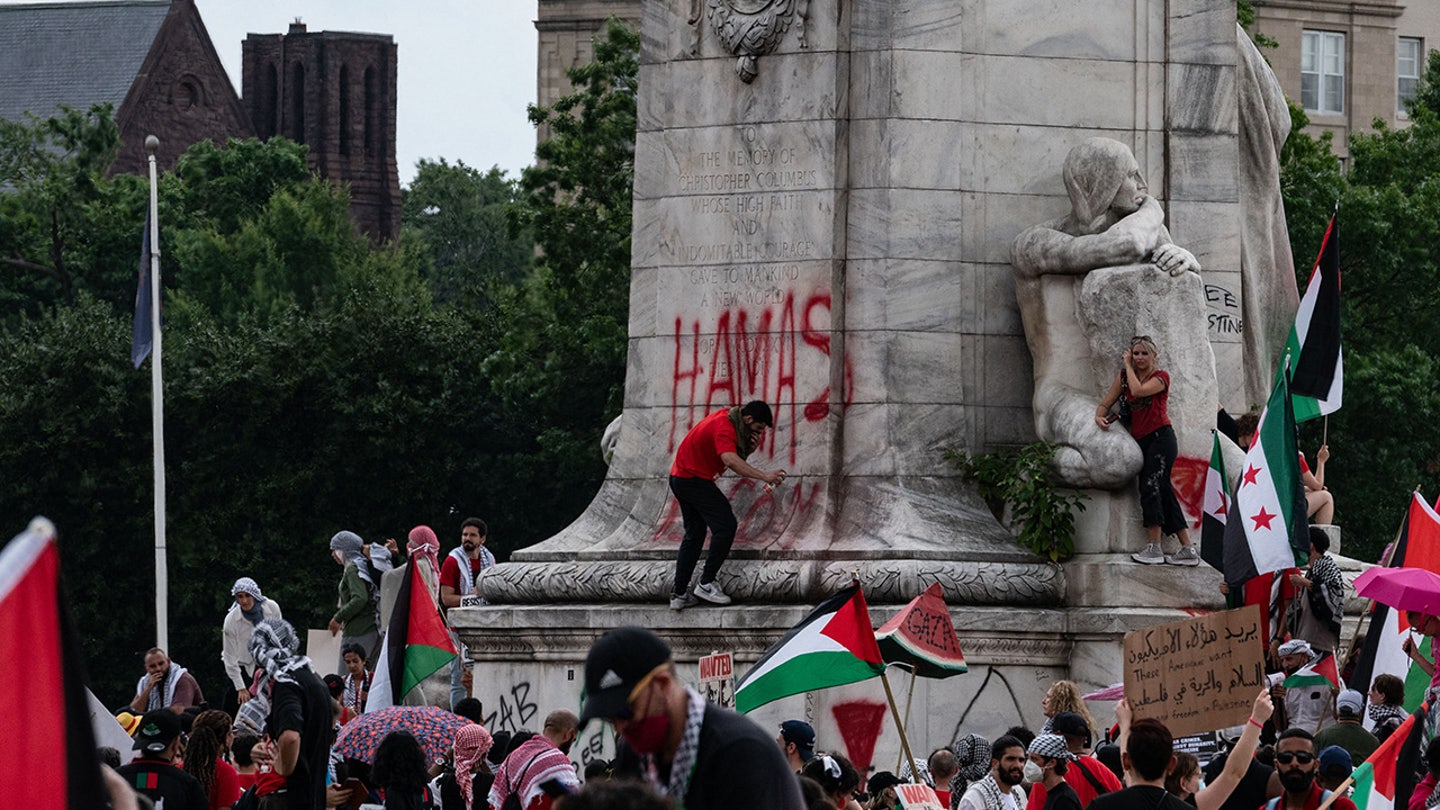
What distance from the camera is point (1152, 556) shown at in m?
20.7

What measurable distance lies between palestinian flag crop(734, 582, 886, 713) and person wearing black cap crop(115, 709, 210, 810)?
3.22 meters

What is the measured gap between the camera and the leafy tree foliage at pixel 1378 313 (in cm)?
4372

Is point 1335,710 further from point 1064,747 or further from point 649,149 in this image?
point 649,149

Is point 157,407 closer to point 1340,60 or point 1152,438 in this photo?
point 1152,438

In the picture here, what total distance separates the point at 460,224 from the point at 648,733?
113 m

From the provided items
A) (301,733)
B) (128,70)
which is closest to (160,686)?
(301,733)

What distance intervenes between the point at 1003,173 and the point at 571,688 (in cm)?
434

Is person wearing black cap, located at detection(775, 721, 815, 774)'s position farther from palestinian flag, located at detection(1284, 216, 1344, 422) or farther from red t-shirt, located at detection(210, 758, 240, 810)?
palestinian flag, located at detection(1284, 216, 1344, 422)

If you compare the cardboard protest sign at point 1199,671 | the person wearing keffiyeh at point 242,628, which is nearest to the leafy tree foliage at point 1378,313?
the person wearing keffiyeh at point 242,628

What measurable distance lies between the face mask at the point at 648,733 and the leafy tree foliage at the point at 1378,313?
33333 millimetres

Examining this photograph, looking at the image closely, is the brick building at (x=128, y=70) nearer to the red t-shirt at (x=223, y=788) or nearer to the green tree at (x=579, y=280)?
the green tree at (x=579, y=280)

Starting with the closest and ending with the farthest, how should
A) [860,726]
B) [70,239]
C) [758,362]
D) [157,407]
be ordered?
[860,726]
[758,362]
[157,407]
[70,239]

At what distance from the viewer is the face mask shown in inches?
334

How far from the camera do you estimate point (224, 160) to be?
8806 centimetres
